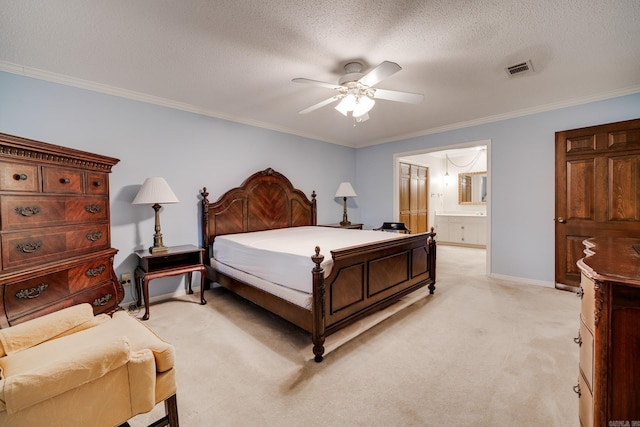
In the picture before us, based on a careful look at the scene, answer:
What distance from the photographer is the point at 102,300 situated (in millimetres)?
2318

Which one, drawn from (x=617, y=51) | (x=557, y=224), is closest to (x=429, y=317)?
(x=557, y=224)

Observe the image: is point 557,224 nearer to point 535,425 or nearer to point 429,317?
point 429,317

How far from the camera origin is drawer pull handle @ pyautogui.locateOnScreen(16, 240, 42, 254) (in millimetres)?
1745

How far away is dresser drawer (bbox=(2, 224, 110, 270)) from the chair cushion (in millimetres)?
619

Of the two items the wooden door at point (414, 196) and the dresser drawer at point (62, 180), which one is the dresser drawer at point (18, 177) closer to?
the dresser drawer at point (62, 180)

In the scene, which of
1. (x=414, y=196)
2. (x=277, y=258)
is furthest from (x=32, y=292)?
(x=414, y=196)

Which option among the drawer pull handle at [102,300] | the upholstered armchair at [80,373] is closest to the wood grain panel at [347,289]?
the upholstered armchair at [80,373]

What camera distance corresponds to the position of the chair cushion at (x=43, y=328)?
1.24m

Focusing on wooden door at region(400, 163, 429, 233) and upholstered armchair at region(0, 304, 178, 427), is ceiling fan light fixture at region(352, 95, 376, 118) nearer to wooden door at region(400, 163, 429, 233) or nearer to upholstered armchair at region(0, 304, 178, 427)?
upholstered armchair at region(0, 304, 178, 427)

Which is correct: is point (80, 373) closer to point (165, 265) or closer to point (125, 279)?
point (165, 265)

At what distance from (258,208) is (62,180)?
2.40 meters

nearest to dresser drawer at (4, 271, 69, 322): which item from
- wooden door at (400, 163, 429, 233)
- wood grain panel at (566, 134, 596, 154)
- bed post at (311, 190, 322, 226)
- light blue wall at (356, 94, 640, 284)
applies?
bed post at (311, 190, 322, 226)

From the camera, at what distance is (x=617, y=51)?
232cm

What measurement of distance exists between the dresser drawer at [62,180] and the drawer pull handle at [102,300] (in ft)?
2.94
